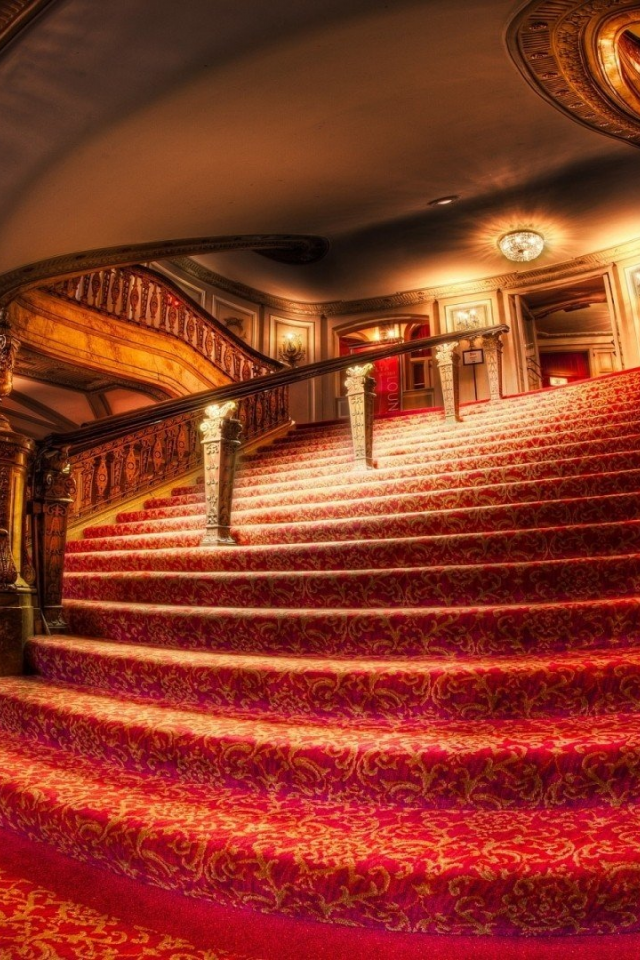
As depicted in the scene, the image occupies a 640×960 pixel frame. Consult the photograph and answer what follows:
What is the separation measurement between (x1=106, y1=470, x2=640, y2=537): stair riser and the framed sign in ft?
18.3

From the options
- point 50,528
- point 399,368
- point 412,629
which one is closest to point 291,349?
point 399,368

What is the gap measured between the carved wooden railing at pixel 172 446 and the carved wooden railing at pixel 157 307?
631 millimetres

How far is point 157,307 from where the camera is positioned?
6.46 metres

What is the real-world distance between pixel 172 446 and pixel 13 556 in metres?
3.51

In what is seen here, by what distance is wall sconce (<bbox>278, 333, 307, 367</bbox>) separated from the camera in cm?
985

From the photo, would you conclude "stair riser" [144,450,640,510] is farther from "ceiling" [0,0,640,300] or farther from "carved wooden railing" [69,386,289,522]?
"ceiling" [0,0,640,300]

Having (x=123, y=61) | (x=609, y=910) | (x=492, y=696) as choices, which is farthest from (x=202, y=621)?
(x=123, y=61)

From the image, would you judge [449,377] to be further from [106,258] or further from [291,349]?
[291,349]

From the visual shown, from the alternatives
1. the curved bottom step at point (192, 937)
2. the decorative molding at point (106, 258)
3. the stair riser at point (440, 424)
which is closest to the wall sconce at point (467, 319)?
the stair riser at point (440, 424)

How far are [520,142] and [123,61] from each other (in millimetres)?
4488

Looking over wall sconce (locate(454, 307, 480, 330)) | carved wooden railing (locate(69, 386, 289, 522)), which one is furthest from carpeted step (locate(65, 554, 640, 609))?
wall sconce (locate(454, 307, 480, 330))

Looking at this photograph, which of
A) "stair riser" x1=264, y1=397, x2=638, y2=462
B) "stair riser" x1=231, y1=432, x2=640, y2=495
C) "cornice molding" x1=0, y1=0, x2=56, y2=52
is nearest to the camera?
"cornice molding" x1=0, y1=0, x2=56, y2=52

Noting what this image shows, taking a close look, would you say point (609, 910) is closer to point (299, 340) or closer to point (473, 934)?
point (473, 934)

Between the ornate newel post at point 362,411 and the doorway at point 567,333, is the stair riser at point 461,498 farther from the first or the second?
the doorway at point 567,333
